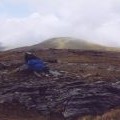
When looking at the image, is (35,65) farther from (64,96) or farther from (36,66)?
(64,96)

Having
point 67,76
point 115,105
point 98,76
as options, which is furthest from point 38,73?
point 115,105

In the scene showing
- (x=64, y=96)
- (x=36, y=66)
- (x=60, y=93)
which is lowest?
(x=64, y=96)

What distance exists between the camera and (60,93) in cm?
3219

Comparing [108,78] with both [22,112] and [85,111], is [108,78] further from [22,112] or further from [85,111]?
[22,112]

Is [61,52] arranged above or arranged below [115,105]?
above

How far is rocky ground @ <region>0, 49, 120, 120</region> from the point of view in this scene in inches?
1195

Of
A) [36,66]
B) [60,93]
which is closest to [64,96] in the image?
[60,93]

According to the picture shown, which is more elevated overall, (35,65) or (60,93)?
(35,65)

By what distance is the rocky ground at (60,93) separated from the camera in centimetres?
3034

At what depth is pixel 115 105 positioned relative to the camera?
1215 inches

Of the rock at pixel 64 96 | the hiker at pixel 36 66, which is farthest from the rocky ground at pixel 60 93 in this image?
the hiker at pixel 36 66

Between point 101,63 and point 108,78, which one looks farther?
point 101,63

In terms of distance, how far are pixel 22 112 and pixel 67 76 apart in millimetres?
5819

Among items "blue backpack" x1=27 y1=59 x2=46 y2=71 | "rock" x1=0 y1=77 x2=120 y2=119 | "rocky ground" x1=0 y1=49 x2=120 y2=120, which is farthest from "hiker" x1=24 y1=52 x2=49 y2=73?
"rock" x1=0 y1=77 x2=120 y2=119
